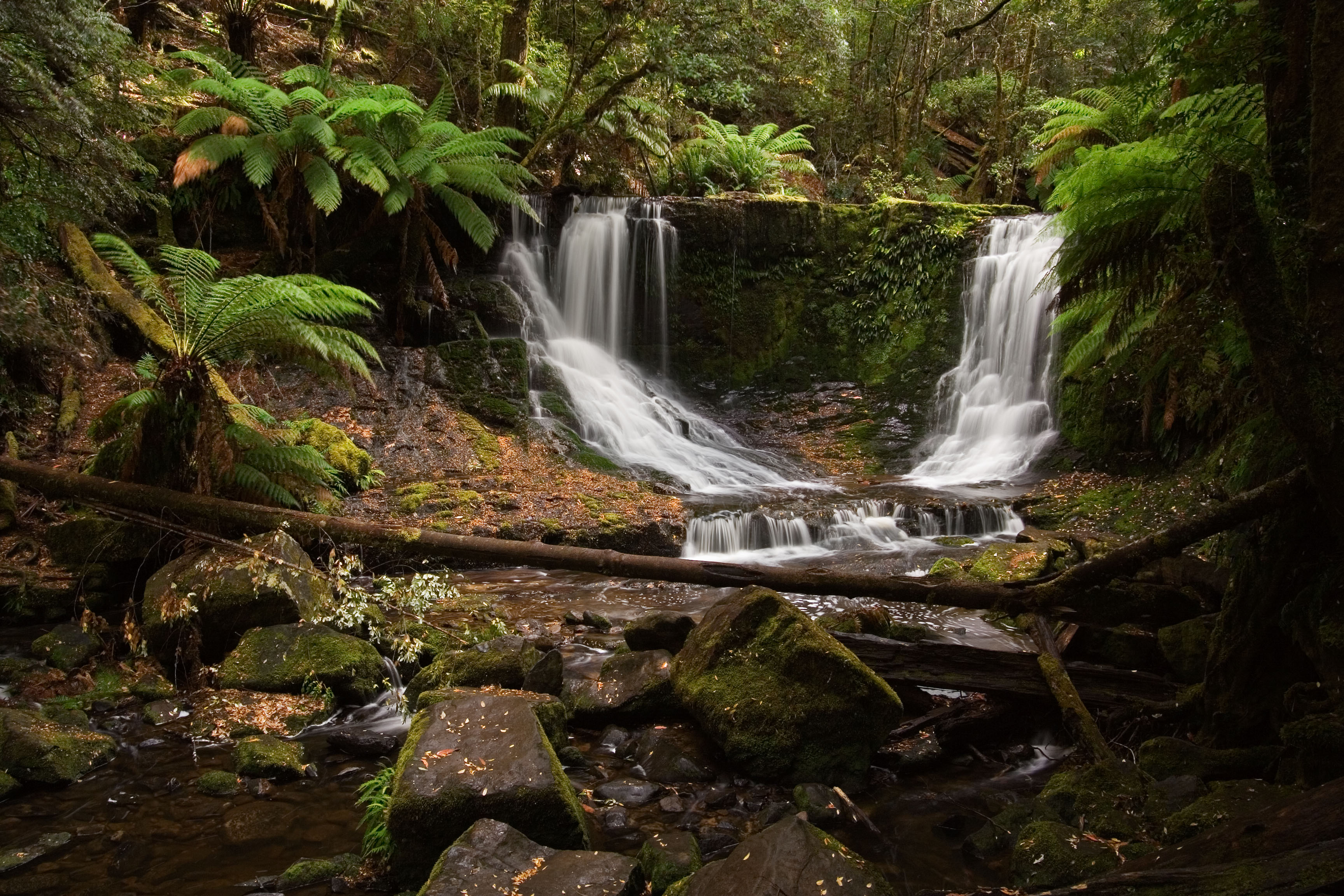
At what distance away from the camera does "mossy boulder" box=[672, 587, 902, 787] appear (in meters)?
3.51

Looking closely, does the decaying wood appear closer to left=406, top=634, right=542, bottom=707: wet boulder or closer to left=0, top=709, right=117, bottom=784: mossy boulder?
left=406, top=634, right=542, bottom=707: wet boulder

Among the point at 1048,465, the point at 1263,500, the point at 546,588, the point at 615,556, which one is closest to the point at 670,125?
the point at 1048,465

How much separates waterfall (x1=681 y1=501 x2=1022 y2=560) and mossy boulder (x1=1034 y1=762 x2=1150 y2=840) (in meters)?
5.07

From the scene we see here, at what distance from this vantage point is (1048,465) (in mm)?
10641

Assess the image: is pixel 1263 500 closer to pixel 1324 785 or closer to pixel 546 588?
pixel 1324 785

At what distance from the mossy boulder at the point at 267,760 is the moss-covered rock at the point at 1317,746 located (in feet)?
12.1

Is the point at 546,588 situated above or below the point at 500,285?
below

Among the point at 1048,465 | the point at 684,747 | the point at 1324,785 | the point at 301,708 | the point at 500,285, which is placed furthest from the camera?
the point at 500,285

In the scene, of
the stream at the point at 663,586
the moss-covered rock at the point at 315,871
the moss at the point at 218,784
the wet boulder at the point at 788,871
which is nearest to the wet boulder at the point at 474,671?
the stream at the point at 663,586

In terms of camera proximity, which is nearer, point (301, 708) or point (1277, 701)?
point (1277, 701)

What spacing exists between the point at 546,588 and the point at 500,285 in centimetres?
617

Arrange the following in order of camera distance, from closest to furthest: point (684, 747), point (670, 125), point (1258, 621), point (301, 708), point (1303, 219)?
point (1303, 219) < point (1258, 621) < point (684, 747) < point (301, 708) < point (670, 125)

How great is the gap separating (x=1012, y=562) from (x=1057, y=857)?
424 cm

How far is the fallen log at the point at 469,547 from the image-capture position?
11.6 ft
